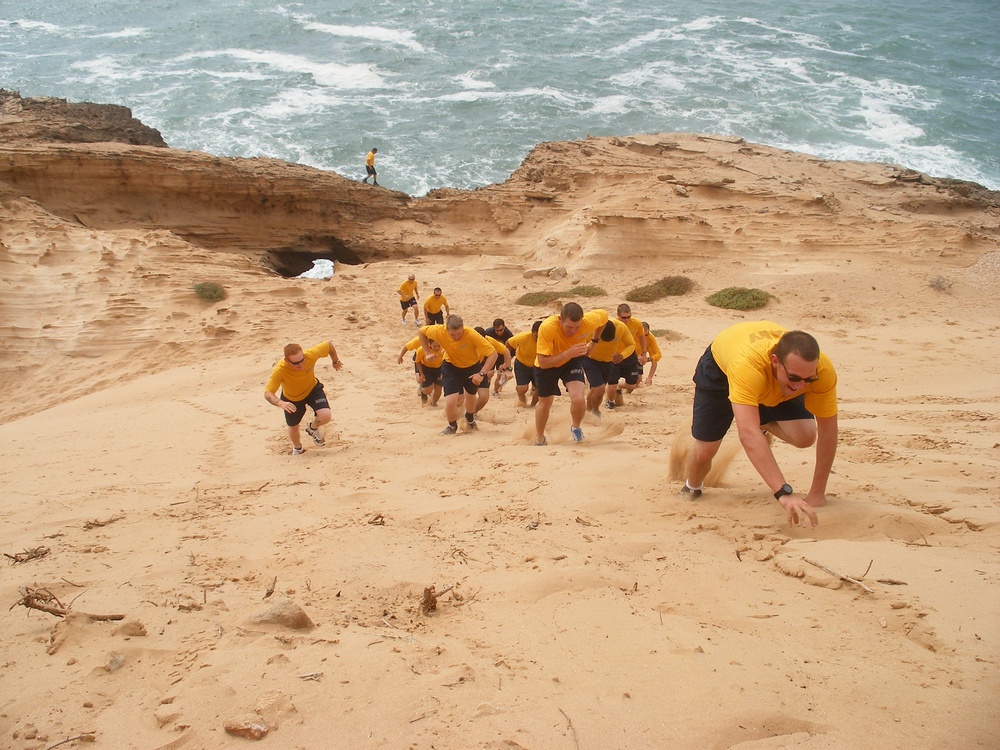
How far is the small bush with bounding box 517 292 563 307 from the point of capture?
15266 mm

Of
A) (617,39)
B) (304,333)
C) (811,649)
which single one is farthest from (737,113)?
(811,649)

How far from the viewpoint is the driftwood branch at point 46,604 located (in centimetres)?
332

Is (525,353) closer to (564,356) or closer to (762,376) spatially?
(564,356)

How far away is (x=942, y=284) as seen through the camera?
46.3 feet

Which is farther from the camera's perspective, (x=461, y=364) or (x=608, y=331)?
(x=608, y=331)

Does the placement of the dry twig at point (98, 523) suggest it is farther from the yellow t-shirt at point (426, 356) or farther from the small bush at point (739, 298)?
the small bush at point (739, 298)

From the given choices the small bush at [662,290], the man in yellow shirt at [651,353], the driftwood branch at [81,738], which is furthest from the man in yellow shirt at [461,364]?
the small bush at [662,290]

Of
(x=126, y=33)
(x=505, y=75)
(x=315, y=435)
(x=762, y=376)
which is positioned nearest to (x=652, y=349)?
(x=315, y=435)

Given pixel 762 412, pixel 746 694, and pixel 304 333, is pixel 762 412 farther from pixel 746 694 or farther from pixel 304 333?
pixel 304 333

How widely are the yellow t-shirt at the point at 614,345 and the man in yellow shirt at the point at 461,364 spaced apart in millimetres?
1291

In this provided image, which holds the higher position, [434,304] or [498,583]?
[434,304]

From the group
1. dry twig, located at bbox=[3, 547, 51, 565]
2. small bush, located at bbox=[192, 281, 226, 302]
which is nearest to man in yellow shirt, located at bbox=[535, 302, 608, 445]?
dry twig, located at bbox=[3, 547, 51, 565]

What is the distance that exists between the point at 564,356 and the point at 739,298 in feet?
29.7

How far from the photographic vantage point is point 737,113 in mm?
32812
